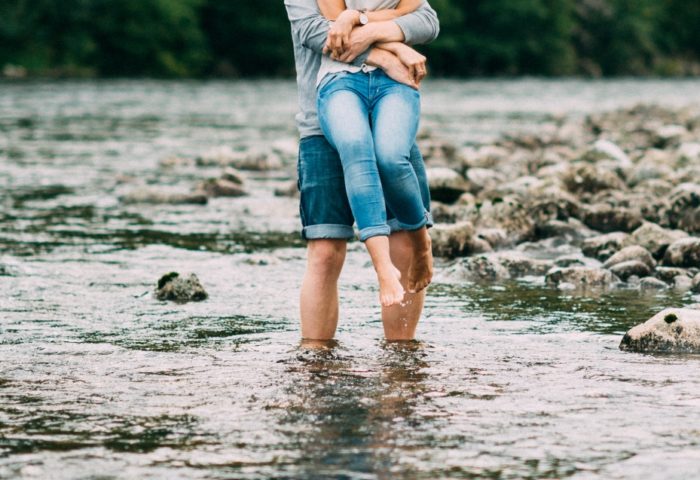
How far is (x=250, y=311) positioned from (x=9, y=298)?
115cm

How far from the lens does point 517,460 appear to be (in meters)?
3.21

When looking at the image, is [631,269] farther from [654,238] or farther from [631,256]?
[654,238]

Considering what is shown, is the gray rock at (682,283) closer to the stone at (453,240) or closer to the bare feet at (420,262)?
the stone at (453,240)

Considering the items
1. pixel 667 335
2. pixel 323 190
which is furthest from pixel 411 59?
pixel 667 335

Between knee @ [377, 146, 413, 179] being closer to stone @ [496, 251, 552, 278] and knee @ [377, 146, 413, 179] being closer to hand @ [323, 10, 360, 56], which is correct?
hand @ [323, 10, 360, 56]

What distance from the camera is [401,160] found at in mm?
4410

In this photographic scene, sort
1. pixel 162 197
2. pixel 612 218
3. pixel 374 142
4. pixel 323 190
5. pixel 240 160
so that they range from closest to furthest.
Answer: pixel 374 142
pixel 323 190
pixel 612 218
pixel 162 197
pixel 240 160

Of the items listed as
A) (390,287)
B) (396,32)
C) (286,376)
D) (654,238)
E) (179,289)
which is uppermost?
(396,32)

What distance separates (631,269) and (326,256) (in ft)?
8.01

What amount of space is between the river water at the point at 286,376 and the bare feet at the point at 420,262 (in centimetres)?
24

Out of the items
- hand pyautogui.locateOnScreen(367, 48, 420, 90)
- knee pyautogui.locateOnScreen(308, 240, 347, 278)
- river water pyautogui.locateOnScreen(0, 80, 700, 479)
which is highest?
hand pyautogui.locateOnScreen(367, 48, 420, 90)

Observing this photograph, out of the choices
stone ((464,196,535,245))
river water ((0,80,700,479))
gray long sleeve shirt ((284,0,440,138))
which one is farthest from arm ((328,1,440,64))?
stone ((464,196,535,245))

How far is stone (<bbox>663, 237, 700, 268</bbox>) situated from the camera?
6.90 meters

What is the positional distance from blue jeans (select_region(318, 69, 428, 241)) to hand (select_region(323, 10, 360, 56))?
0.09 metres
